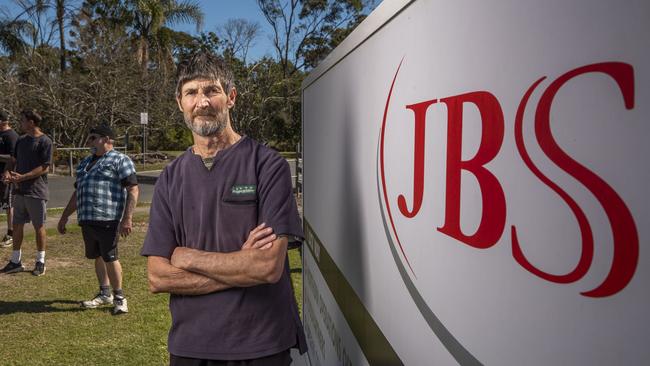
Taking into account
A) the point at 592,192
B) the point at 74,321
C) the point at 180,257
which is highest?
the point at 592,192

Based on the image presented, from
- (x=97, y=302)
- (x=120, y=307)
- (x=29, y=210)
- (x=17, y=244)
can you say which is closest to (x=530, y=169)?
(x=120, y=307)

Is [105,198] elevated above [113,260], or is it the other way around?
[105,198]

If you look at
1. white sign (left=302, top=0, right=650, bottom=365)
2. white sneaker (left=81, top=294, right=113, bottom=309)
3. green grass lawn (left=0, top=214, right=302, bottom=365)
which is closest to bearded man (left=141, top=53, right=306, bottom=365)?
white sign (left=302, top=0, right=650, bottom=365)

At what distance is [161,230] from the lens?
6.33 ft

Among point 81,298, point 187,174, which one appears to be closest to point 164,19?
point 81,298

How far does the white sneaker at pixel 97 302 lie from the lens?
5.03 metres

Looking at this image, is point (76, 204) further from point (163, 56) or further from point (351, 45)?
point (163, 56)

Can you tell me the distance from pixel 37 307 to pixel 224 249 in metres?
4.11

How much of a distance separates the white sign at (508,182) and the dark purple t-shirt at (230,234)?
0.36 meters

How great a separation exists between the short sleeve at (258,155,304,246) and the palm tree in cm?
2804

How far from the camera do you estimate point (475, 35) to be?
37.6 inches

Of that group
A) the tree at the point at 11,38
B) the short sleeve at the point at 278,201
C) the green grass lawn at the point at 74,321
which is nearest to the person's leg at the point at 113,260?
the green grass lawn at the point at 74,321

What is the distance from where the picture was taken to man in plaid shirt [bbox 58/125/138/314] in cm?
463

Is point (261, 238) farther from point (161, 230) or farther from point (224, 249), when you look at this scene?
point (161, 230)
